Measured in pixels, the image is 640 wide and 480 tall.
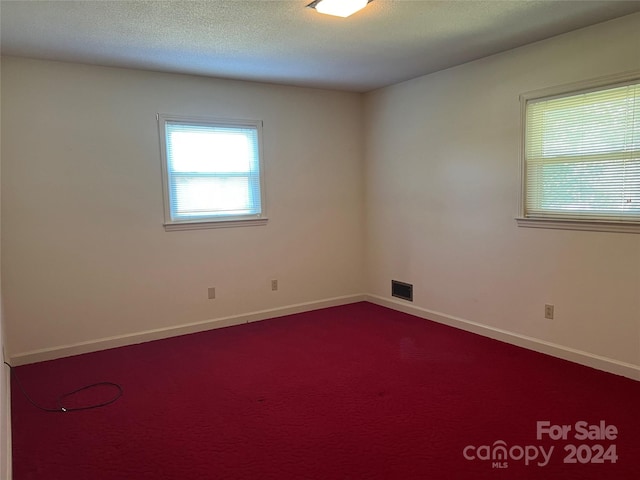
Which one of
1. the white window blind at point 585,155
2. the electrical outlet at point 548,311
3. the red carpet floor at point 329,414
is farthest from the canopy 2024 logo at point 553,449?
the white window blind at point 585,155

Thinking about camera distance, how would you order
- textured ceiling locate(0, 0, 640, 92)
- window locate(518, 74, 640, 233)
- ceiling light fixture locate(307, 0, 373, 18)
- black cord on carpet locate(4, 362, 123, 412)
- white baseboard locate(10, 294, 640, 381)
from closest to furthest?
ceiling light fixture locate(307, 0, 373, 18)
textured ceiling locate(0, 0, 640, 92)
black cord on carpet locate(4, 362, 123, 412)
window locate(518, 74, 640, 233)
white baseboard locate(10, 294, 640, 381)

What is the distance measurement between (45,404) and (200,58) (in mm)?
2778

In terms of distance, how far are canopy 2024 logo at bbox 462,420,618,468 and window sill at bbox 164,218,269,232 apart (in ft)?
9.79

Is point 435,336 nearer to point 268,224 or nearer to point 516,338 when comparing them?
point 516,338

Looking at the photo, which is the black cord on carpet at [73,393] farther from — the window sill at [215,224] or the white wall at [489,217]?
the white wall at [489,217]

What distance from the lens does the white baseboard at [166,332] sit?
3700 mm

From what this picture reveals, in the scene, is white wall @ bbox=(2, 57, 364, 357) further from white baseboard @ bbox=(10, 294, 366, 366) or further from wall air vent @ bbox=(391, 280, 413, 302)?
wall air vent @ bbox=(391, 280, 413, 302)

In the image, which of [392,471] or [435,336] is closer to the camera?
[392,471]

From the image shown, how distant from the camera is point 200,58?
12.0 ft

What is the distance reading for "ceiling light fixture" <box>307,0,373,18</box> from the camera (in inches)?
99.8

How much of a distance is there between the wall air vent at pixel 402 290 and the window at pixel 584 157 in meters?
1.51

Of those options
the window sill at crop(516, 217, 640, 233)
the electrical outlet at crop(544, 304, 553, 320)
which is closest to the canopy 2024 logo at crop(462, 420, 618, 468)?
the electrical outlet at crop(544, 304, 553, 320)

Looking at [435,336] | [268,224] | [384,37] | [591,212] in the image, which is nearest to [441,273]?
[435,336]

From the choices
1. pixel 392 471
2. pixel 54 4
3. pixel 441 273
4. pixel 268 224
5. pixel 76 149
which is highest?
pixel 54 4
